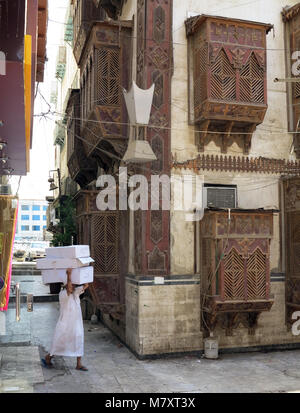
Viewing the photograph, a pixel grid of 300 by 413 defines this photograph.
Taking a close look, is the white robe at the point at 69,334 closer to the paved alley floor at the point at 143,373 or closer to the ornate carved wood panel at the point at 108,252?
the paved alley floor at the point at 143,373

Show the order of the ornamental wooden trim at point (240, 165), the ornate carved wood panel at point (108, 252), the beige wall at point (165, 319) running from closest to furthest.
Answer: the beige wall at point (165, 319) → the ornamental wooden trim at point (240, 165) → the ornate carved wood panel at point (108, 252)

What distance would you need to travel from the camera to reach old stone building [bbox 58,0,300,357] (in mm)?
11133

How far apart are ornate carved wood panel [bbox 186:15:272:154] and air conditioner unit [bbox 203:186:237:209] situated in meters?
1.13

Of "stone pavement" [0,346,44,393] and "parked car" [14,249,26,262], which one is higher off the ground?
"parked car" [14,249,26,262]

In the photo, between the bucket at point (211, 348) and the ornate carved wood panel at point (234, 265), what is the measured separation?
0.38m

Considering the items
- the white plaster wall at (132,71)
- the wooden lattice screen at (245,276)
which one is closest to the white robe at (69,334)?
the white plaster wall at (132,71)

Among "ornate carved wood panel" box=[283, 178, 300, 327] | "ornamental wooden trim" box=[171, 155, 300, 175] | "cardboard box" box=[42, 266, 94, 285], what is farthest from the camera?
"ornate carved wood panel" box=[283, 178, 300, 327]

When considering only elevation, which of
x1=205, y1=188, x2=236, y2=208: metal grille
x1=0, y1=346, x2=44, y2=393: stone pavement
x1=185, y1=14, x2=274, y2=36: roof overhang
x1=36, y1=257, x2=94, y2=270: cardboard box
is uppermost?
x1=185, y1=14, x2=274, y2=36: roof overhang

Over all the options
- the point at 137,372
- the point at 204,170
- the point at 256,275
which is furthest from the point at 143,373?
the point at 204,170

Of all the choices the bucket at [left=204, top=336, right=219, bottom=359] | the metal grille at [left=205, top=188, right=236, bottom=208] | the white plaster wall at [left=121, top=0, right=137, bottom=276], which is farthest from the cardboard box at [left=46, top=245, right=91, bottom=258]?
the bucket at [left=204, top=336, right=219, bottom=359]

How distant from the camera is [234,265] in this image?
11.0 meters

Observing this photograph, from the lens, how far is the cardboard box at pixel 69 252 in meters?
9.66

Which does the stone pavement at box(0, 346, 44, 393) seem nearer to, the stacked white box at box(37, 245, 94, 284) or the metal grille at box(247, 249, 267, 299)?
the stacked white box at box(37, 245, 94, 284)

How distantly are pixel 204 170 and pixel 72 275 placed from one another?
4.39 m
